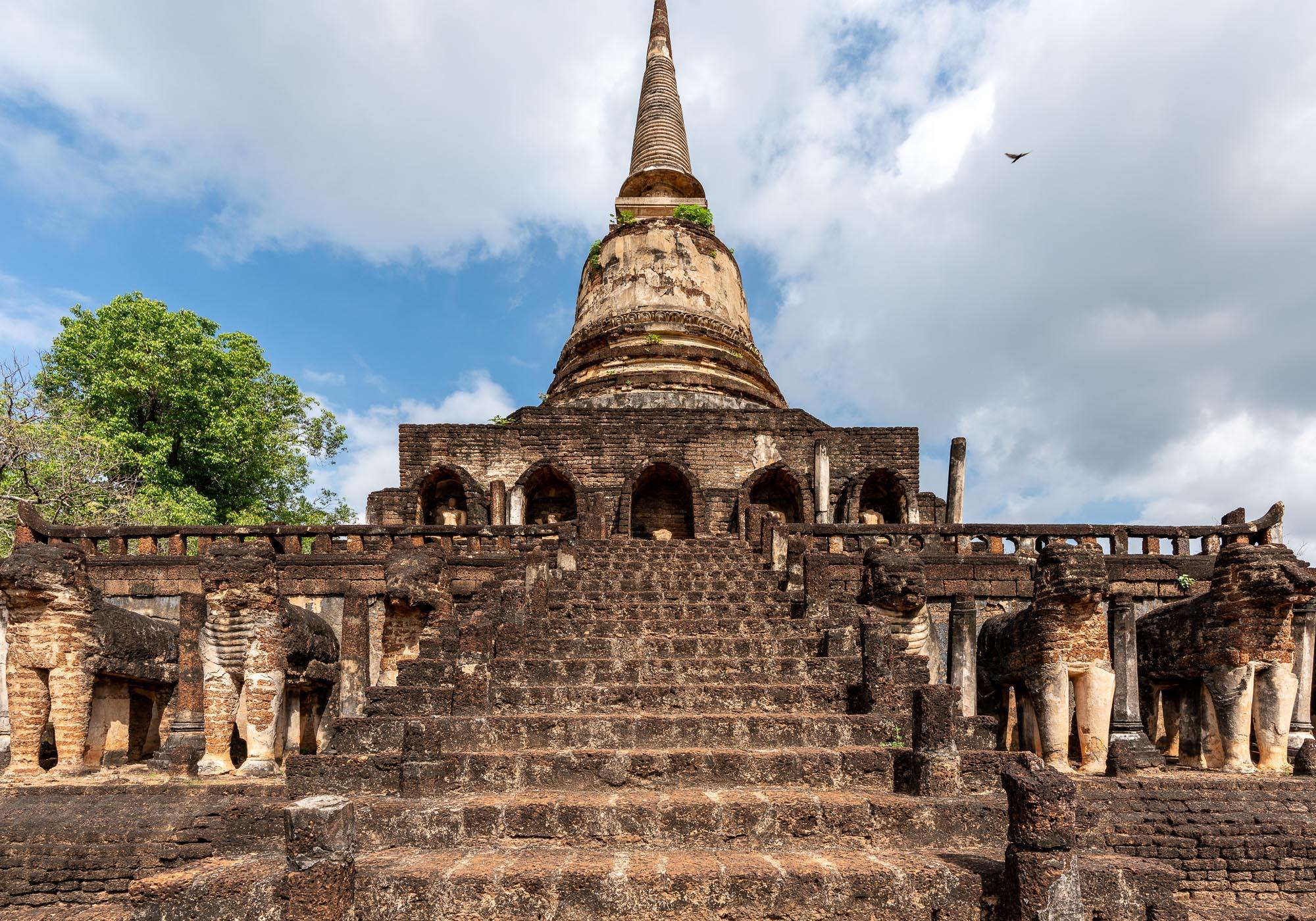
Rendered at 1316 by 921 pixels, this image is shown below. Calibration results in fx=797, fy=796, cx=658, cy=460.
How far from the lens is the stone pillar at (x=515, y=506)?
Result: 59.5ft

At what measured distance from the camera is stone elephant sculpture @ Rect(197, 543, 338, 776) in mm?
7938

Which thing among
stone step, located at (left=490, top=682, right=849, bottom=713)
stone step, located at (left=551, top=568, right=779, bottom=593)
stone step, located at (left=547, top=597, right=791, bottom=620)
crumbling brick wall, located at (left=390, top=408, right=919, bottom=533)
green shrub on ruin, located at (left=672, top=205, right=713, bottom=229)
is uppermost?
green shrub on ruin, located at (left=672, top=205, right=713, bottom=229)

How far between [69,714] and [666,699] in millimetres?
6057

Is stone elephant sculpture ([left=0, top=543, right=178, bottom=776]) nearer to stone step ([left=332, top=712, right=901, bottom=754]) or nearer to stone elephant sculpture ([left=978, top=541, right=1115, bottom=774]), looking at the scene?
stone step ([left=332, top=712, right=901, bottom=754])

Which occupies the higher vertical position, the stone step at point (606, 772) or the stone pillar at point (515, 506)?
the stone pillar at point (515, 506)

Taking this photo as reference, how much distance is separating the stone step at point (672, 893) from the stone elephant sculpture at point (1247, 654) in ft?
17.8

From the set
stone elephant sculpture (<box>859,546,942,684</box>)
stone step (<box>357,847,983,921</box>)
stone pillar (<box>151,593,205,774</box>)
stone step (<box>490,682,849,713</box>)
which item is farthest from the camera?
stone elephant sculpture (<box>859,546,942,684</box>)

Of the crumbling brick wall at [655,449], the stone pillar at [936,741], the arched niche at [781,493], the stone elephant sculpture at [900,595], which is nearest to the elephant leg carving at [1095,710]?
the stone elephant sculpture at [900,595]

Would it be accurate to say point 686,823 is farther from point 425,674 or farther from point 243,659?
point 243,659

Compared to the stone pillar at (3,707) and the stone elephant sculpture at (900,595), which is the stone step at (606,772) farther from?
the stone pillar at (3,707)

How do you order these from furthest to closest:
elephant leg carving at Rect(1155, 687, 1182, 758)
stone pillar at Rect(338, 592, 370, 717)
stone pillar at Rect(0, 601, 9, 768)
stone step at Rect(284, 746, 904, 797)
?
elephant leg carving at Rect(1155, 687, 1182, 758) → stone pillar at Rect(338, 592, 370, 717) → stone pillar at Rect(0, 601, 9, 768) → stone step at Rect(284, 746, 904, 797)

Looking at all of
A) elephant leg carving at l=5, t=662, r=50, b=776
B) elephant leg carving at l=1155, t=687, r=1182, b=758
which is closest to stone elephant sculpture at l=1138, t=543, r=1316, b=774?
elephant leg carving at l=1155, t=687, r=1182, b=758

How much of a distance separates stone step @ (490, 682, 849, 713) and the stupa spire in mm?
23155

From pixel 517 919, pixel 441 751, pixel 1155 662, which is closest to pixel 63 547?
pixel 441 751
